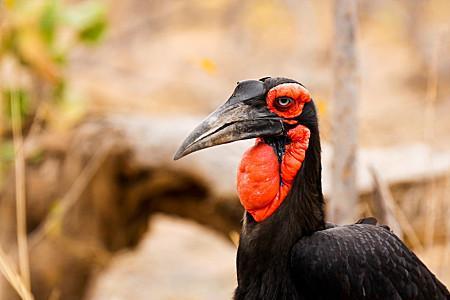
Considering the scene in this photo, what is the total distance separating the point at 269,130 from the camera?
2219mm

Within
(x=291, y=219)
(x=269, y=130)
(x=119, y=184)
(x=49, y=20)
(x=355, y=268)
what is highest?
(x=49, y=20)

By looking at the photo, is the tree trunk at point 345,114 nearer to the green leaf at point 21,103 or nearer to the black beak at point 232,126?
the black beak at point 232,126

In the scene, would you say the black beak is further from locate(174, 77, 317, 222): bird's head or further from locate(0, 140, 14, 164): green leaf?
locate(0, 140, 14, 164): green leaf

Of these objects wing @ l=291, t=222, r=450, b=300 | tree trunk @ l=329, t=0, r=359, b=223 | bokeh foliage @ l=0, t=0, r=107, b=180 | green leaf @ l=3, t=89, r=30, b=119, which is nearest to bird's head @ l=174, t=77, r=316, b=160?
wing @ l=291, t=222, r=450, b=300

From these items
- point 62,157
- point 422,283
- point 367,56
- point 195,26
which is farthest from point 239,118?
point 195,26

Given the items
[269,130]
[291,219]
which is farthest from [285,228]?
[269,130]

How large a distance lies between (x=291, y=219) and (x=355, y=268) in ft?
0.70

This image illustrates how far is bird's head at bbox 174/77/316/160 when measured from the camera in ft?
7.13

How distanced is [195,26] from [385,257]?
39.2 ft

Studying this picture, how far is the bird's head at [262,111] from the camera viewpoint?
2.17m

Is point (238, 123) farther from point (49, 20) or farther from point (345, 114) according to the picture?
point (49, 20)

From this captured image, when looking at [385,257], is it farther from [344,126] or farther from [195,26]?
[195,26]

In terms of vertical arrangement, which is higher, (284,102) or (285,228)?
(284,102)

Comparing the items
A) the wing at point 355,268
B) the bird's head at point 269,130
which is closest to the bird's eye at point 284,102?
the bird's head at point 269,130
